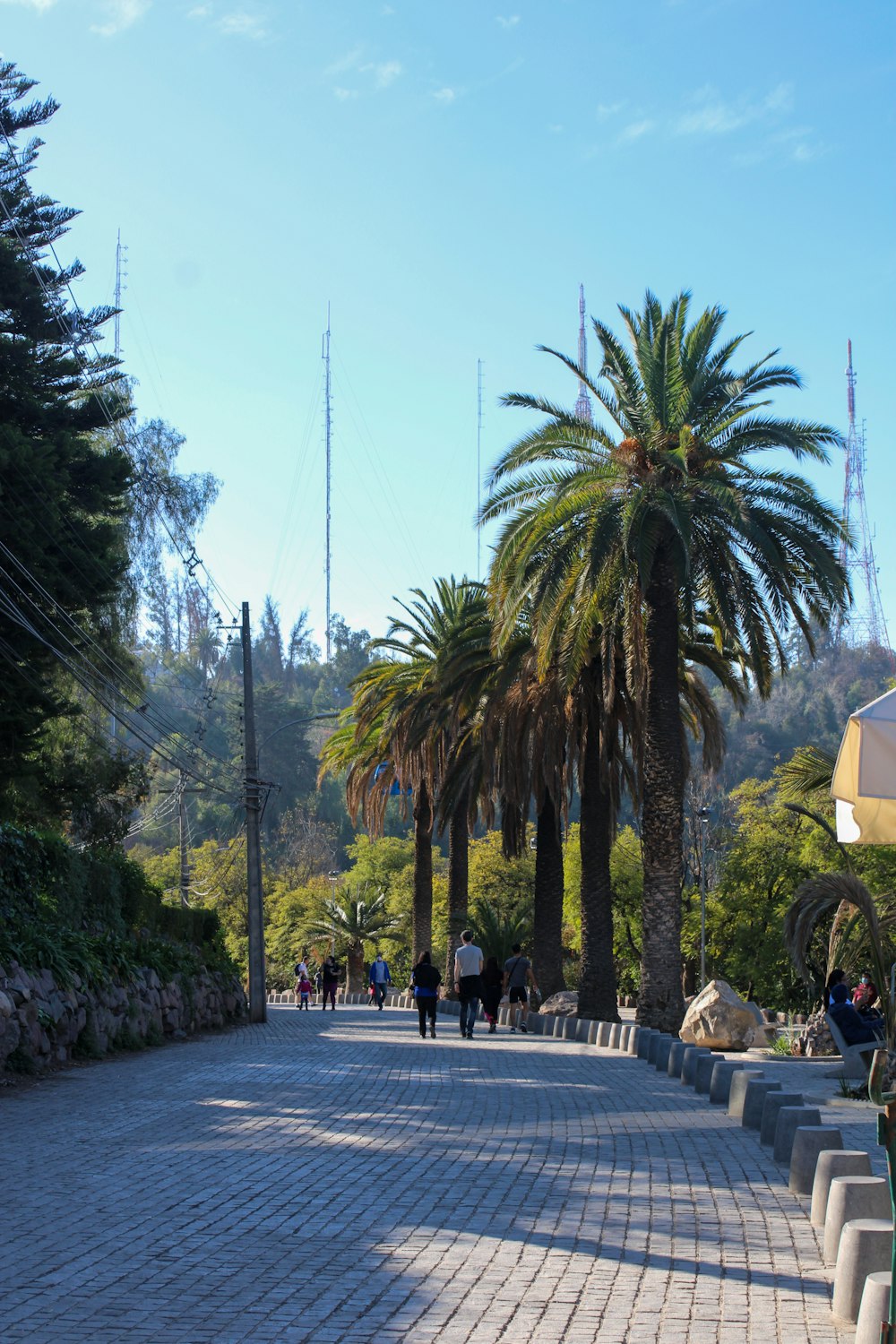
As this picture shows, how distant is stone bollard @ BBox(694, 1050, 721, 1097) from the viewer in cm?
1429

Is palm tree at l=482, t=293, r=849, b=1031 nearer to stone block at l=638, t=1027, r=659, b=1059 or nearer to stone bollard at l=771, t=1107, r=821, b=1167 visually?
stone block at l=638, t=1027, r=659, b=1059

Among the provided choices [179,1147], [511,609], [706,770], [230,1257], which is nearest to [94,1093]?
[179,1147]

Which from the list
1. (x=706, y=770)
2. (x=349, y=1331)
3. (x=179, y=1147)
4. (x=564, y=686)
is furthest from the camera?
(x=706, y=770)

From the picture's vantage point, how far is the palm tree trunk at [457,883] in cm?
3609

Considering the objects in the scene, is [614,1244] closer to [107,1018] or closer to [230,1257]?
[230,1257]

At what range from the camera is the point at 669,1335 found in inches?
214

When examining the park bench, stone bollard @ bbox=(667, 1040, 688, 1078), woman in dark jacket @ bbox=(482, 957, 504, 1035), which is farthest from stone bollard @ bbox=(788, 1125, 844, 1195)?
woman in dark jacket @ bbox=(482, 957, 504, 1035)

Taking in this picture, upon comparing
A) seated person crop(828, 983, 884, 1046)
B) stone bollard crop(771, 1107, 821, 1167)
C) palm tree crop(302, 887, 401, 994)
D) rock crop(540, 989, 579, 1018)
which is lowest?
rock crop(540, 989, 579, 1018)

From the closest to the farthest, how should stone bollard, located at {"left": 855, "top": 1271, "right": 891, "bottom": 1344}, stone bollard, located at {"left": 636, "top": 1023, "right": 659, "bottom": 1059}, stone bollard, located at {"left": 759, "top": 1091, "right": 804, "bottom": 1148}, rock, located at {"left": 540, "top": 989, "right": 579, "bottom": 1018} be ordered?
stone bollard, located at {"left": 855, "top": 1271, "right": 891, "bottom": 1344}
stone bollard, located at {"left": 759, "top": 1091, "right": 804, "bottom": 1148}
stone bollard, located at {"left": 636, "top": 1023, "right": 659, "bottom": 1059}
rock, located at {"left": 540, "top": 989, "right": 579, "bottom": 1018}

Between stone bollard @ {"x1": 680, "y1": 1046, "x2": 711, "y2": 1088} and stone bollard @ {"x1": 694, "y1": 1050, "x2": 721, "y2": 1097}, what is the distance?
0.13 meters

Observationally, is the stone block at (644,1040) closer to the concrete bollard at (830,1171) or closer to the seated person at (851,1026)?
the seated person at (851,1026)

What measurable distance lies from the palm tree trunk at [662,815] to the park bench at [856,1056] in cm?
639

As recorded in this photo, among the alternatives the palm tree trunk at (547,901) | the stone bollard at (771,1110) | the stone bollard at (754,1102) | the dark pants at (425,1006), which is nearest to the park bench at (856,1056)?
the stone bollard at (754,1102)

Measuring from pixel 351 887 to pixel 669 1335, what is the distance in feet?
217
